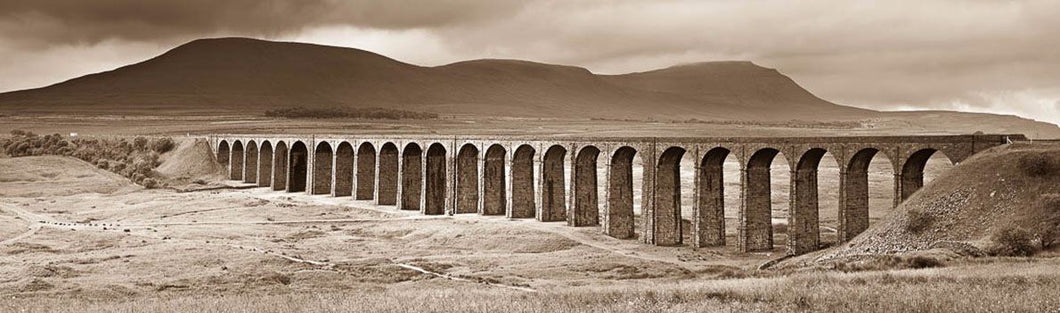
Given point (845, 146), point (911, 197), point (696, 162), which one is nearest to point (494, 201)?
point (696, 162)

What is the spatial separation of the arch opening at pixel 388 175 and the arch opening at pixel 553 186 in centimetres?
1782

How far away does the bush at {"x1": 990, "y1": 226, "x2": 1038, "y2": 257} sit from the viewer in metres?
33.9

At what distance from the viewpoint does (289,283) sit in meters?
40.9

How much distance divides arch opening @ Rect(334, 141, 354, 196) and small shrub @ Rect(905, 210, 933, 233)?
2118 inches

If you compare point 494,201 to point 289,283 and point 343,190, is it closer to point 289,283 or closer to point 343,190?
point 343,190

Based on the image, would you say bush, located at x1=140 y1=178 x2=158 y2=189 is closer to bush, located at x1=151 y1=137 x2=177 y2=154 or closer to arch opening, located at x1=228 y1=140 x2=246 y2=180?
arch opening, located at x1=228 y1=140 x2=246 y2=180

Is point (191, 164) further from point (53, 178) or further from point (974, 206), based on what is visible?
point (974, 206)

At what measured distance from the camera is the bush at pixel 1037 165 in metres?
38.3

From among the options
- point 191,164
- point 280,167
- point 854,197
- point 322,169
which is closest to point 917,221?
point 854,197

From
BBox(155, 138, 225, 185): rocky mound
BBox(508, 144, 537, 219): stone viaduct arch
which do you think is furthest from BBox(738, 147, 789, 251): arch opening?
BBox(155, 138, 225, 185): rocky mound

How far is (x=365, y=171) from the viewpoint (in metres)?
81.1

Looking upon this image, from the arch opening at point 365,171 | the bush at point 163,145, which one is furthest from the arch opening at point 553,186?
the bush at point 163,145

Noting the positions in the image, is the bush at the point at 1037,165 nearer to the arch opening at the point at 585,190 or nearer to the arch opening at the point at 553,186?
the arch opening at the point at 585,190

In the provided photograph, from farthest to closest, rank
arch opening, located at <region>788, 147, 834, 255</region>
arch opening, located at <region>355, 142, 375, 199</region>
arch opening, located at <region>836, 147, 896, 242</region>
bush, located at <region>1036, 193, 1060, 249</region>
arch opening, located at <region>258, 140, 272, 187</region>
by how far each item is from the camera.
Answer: arch opening, located at <region>258, 140, 272, 187</region> < arch opening, located at <region>355, 142, 375, 199</region> < arch opening, located at <region>788, 147, 834, 255</region> < arch opening, located at <region>836, 147, 896, 242</region> < bush, located at <region>1036, 193, 1060, 249</region>
